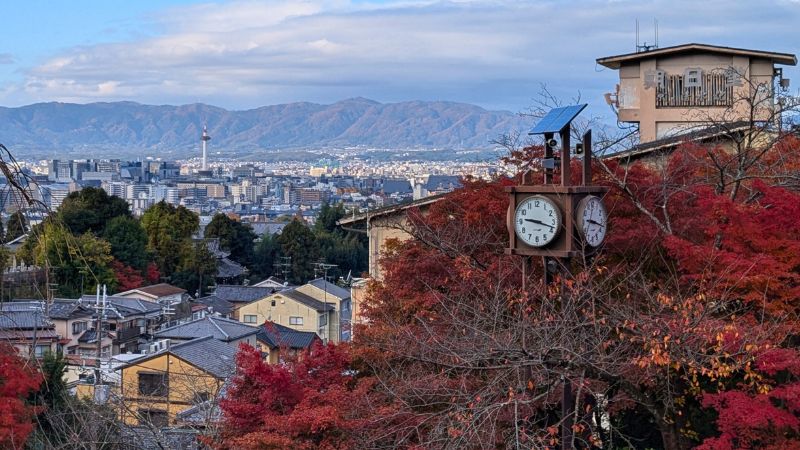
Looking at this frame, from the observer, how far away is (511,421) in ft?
27.3

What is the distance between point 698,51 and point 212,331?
1431cm

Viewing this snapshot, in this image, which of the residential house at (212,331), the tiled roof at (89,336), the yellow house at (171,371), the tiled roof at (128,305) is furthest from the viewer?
the tiled roof at (128,305)

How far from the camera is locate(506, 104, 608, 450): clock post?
24.8 feet

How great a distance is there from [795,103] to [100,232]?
114 feet

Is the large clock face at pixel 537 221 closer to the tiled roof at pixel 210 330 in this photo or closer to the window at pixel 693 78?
the window at pixel 693 78

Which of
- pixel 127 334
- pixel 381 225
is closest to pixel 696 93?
pixel 381 225

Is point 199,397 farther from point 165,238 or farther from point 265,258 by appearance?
point 265,258

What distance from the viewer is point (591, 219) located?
25.3 feet

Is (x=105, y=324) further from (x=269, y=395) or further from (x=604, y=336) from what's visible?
(x=604, y=336)

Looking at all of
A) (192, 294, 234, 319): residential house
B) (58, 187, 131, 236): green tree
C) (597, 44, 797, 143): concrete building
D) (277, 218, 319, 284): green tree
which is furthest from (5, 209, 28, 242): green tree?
(277, 218, 319, 284): green tree

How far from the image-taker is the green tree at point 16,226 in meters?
2.63

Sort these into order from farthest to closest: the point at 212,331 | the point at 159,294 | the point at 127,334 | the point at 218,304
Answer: the point at 218,304 < the point at 159,294 < the point at 127,334 < the point at 212,331

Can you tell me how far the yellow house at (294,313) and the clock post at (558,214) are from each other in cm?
2574

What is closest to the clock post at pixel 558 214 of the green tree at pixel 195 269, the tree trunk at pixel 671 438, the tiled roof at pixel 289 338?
the tree trunk at pixel 671 438
